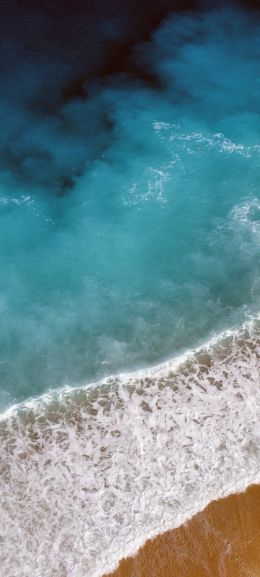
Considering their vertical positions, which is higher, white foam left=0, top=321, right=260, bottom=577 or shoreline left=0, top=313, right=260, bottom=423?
shoreline left=0, top=313, right=260, bottom=423

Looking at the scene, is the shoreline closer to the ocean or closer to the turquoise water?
the ocean

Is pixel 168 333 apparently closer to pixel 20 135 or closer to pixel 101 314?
pixel 101 314

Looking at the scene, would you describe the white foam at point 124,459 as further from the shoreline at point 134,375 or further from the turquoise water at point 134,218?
the turquoise water at point 134,218

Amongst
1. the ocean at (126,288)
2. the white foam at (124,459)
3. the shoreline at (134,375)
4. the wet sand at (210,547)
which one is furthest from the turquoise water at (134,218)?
the wet sand at (210,547)

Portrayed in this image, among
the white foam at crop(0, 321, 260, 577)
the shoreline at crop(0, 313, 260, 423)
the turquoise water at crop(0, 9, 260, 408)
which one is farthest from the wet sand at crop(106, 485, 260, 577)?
the turquoise water at crop(0, 9, 260, 408)

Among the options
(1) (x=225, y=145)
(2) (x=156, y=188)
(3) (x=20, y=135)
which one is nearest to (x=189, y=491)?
(2) (x=156, y=188)
